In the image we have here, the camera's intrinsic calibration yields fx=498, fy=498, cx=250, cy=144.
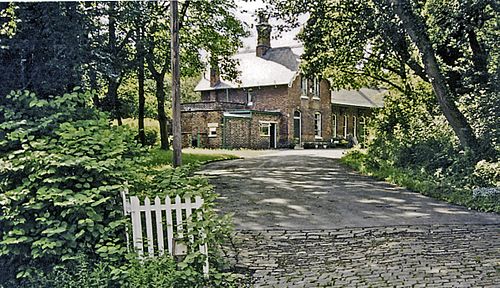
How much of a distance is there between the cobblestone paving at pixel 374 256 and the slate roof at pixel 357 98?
2851 cm

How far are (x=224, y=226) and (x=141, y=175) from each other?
0.96 metres

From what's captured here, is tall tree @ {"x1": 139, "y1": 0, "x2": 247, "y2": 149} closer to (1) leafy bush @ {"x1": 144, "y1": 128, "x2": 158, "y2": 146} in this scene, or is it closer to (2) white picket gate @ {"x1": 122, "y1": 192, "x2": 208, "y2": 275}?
(1) leafy bush @ {"x1": 144, "y1": 128, "x2": 158, "y2": 146}

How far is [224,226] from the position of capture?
461cm

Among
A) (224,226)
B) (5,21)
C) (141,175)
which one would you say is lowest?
(224,226)

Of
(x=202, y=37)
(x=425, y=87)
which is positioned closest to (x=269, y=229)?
(x=425, y=87)

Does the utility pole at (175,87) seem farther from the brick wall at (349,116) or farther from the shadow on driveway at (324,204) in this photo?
the brick wall at (349,116)

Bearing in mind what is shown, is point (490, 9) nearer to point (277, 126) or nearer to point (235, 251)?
point (235, 251)

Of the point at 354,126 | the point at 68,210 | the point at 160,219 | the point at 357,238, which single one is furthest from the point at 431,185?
the point at 354,126

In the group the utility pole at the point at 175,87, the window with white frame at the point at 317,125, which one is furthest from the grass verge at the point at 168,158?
the window with white frame at the point at 317,125

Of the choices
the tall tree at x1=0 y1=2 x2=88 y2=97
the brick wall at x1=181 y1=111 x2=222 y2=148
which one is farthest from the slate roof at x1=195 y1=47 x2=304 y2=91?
the tall tree at x1=0 y1=2 x2=88 y2=97

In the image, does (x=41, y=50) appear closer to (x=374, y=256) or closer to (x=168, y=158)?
(x=374, y=256)

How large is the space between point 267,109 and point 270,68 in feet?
8.63

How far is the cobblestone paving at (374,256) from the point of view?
452 centimetres

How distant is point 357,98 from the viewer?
3700 centimetres
